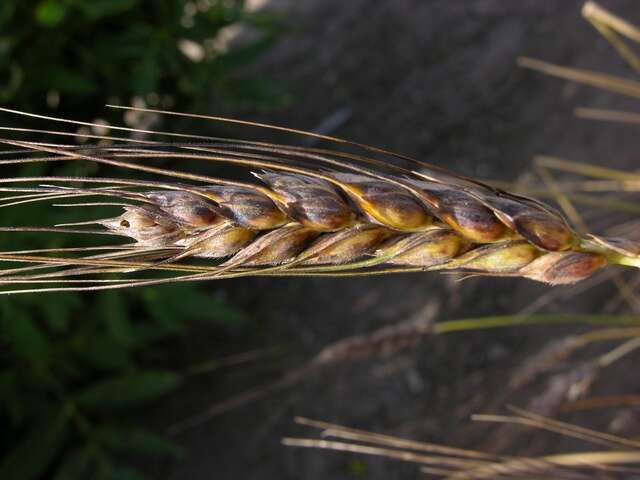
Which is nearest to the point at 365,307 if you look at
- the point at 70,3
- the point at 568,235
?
the point at 70,3

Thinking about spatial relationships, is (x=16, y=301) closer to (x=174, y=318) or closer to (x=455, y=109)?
(x=174, y=318)

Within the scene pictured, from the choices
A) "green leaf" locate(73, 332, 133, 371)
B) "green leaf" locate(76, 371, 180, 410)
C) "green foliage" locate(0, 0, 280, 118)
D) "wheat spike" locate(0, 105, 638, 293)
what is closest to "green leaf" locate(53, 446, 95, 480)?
"green leaf" locate(76, 371, 180, 410)

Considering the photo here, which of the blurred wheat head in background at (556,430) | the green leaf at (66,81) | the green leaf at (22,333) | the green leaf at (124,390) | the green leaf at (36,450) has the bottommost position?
the blurred wheat head in background at (556,430)

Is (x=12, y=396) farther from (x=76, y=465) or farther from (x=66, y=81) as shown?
(x=66, y=81)

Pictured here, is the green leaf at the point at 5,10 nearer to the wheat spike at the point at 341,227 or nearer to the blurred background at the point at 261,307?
the blurred background at the point at 261,307

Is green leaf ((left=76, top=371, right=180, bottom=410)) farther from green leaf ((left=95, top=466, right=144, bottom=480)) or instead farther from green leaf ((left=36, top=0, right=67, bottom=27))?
green leaf ((left=36, top=0, right=67, bottom=27))

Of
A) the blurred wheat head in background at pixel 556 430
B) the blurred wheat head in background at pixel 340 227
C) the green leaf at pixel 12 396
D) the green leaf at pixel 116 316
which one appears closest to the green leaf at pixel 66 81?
the green leaf at pixel 116 316
